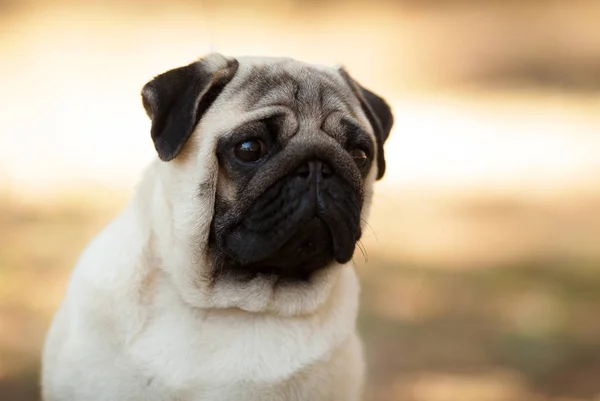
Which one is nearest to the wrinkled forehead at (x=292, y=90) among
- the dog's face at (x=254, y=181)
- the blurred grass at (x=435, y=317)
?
the dog's face at (x=254, y=181)

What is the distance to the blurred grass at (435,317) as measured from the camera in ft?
14.5

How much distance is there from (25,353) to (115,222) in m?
1.44

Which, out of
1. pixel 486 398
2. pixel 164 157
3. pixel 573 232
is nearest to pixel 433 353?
pixel 486 398

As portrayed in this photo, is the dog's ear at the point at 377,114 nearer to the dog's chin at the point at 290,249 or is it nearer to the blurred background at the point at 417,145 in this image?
the dog's chin at the point at 290,249

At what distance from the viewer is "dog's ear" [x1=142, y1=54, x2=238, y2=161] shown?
2.77 m

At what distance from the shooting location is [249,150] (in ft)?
9.18

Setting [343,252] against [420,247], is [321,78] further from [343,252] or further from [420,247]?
[420,247]

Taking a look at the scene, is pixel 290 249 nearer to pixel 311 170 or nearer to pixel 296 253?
Answer: pixel 296 253

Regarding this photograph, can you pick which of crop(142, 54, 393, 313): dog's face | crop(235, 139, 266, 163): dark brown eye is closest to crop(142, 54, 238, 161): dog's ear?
crop(142, 54, 393, 313): dog's face

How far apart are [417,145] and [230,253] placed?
3.50 m

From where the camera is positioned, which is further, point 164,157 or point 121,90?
point 121,90

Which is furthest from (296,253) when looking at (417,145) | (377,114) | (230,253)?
(417,145)

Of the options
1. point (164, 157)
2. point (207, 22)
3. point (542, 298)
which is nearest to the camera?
point (164, 157)

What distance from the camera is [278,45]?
5949mm
